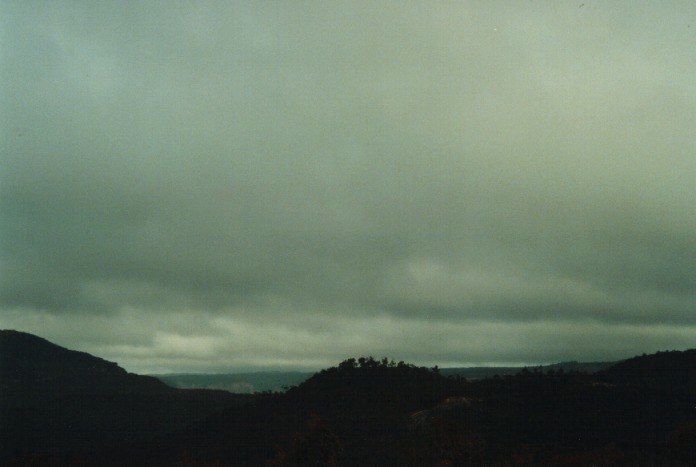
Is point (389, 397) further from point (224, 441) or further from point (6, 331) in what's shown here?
point (6, 331)

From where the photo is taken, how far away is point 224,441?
120 ft

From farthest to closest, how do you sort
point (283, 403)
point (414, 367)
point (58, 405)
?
point (58, 405)
point (414, 367)
point (283, 403)

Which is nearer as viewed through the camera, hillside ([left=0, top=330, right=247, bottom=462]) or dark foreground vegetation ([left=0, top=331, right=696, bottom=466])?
dark foreground vegetation ([left=0, top=331, right=696, bottom=466])

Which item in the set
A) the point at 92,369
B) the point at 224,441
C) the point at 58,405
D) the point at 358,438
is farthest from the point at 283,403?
the point at 92,369

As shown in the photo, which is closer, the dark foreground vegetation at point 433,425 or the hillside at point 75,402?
the dark foreground vegetation at point 433,425

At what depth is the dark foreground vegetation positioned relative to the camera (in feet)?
77.1

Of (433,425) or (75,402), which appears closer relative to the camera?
(433,425)

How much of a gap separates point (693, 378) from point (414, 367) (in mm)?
20926

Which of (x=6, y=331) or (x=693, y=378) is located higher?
(x=6, y=331)

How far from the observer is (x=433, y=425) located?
24.7 m

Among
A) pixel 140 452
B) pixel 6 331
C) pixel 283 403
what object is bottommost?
pixel 140 452

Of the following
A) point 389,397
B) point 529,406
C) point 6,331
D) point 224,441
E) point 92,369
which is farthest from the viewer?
point 6,331

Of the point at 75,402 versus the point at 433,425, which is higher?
the point at 75,402

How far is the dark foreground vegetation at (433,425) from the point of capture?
23.5 meters
